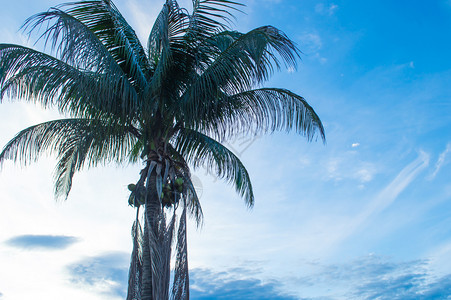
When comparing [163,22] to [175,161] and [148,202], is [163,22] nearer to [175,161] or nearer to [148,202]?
[175,161]

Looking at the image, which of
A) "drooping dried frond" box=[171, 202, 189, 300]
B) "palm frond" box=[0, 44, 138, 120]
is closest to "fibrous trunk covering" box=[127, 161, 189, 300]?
"drooping dried frond" box=[171, 202, 189, 300]

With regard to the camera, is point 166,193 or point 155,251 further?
point 166,193

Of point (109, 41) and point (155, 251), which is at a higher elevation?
point (109, 41)

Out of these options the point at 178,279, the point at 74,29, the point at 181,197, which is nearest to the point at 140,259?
the point at 178,279

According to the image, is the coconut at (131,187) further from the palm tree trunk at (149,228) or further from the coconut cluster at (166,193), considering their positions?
the palm tree trunk at (149,228)

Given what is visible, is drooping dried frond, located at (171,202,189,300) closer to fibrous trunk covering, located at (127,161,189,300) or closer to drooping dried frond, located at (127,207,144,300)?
fibrous trunk covering, located at (127,161,189,300)

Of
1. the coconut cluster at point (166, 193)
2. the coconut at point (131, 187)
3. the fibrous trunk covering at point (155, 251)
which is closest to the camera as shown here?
the fibrous trunk covering at point (155, 251)

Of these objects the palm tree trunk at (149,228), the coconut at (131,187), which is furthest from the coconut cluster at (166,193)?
the palm tree trunk at (149,228)

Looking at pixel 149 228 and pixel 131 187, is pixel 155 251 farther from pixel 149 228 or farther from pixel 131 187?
pixel 131 187

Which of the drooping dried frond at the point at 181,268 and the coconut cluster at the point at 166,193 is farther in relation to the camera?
the coconut cluster at the point at 166,193

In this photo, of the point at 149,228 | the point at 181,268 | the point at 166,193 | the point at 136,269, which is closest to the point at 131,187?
the point at 166,193

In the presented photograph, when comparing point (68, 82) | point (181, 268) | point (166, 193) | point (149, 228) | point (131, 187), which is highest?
point (68, 82)

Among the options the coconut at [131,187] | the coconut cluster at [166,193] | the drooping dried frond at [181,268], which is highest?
the coconut at [131,187]

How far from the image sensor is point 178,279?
324 inches
